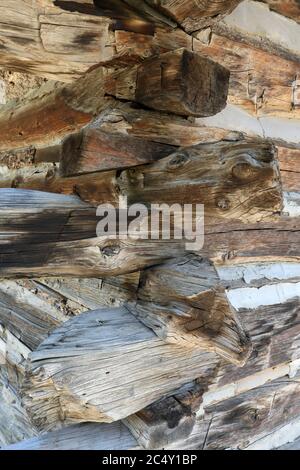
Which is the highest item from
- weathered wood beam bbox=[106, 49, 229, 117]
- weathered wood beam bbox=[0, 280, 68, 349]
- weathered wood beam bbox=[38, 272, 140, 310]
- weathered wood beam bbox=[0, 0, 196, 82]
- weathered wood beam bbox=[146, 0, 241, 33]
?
weathered wood beam bbox=[146, 0, 241, 33]

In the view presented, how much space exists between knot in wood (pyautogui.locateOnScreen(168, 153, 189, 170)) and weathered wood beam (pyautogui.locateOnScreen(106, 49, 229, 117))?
0.12 m

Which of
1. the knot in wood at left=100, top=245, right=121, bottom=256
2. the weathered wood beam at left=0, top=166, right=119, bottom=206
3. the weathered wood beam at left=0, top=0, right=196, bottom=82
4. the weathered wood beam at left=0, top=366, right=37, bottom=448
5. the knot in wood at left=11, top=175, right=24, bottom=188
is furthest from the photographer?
the weathered wood beam at left=0, top=366, right=37, bottom=448

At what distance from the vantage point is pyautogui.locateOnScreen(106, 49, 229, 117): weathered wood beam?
1189 millimetres

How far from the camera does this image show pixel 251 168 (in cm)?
109

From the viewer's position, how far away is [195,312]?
1.23 m

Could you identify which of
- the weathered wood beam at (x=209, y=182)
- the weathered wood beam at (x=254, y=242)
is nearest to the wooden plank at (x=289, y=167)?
the weathered wood beam at (x=254, y=242)

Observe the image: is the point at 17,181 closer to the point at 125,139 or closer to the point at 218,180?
the point at 125,139

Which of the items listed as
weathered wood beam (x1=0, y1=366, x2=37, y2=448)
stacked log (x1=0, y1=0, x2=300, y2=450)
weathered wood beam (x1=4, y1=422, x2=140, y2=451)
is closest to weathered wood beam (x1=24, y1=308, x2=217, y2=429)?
stacked log (x1=0, y1=0, x2=300, y2=450)

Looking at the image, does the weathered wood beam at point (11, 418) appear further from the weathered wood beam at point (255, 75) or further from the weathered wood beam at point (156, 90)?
the weathered wood beam at point (255, 75)

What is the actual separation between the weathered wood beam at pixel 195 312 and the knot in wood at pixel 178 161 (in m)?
0.26

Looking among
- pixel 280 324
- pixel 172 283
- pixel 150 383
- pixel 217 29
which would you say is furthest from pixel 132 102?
pixel 280 324

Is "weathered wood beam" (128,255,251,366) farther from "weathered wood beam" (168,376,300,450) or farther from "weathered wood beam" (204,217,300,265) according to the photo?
"weathered wood beam" (168,376,300,450)

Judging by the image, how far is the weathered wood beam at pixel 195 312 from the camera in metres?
1.22

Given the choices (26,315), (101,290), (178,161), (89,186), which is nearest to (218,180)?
(178,161)
